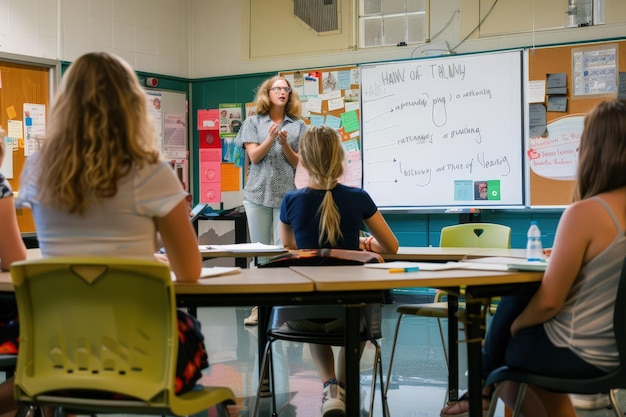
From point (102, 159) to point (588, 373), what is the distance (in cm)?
134

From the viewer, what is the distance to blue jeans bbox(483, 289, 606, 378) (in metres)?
2.12

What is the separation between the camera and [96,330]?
1.79 metres

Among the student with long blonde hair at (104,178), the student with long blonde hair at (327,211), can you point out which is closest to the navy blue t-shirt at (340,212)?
the student with long blonde hair at (327,211)

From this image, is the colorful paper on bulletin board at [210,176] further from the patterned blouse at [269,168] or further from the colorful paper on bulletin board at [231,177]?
Answer: the patterned blouse at [269,168]

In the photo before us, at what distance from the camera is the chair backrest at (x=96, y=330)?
5.77 feet

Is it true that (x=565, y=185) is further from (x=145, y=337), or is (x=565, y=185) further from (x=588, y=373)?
(x=145, y=337)

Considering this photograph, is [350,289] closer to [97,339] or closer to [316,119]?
[97,339]

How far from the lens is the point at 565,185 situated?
5.84 m

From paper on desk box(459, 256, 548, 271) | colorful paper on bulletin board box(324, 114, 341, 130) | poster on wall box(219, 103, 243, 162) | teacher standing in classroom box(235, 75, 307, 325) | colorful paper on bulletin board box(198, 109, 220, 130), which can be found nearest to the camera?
paper on desk box(459, 256, 548, 271)

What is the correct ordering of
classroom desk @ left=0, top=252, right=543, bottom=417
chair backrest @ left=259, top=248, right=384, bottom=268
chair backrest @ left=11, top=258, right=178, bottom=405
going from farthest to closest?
chair backrest @ left=259, top=248, right=384, bottom=268 < classroom desk @ left=0, top=252, right=543, bottom=417 < chair backrest @ left=11, top=258, right=178, bottom=405

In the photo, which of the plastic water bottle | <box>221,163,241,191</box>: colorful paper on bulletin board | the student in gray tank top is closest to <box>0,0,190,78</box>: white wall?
<box>221,163,241,191</box>: colorful paper on bulletin board

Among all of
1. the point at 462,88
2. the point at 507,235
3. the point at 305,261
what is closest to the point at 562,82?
the point at 462,88

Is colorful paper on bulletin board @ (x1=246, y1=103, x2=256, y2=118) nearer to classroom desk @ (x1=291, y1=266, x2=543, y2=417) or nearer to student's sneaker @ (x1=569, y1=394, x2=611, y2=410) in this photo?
student's sneaker @ (x1=569, y1=394, x2=611, y2=410)

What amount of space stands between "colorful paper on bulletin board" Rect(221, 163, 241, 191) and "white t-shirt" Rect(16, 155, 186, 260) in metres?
5.30
